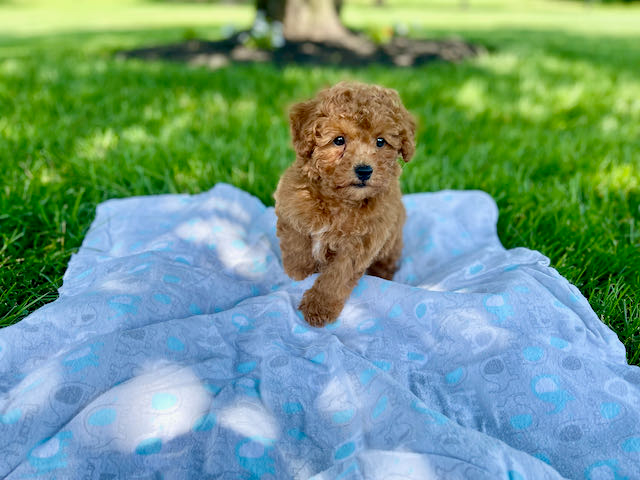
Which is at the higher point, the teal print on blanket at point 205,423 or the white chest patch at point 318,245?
the white chest patch at point 318,245

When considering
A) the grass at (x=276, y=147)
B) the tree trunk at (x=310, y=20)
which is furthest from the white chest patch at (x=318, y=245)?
the tree trunk at (x=310, y=20)

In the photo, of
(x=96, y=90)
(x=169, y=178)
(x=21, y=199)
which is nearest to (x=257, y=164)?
(x=169, y=178)

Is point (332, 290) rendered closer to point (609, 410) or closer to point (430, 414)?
point (430, 414)

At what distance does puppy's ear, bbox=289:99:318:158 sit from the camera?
7.47 ft

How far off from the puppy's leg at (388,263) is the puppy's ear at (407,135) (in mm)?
528

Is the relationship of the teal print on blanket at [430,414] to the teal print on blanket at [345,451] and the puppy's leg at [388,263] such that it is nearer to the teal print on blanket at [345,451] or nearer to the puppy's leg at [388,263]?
the teal print on blanket at [345,451]

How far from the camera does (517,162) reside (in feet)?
14.4

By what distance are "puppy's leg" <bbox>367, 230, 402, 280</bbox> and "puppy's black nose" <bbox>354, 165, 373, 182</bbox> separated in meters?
0.66

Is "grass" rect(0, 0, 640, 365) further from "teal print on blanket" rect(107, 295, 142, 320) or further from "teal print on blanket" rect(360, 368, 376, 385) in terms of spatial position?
"teal print on blanket" rect(360, 368, 376, 385)

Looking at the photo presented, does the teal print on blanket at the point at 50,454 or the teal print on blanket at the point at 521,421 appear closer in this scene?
the teal print on blanket at the point at 50,454

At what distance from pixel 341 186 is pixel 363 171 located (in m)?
0.14

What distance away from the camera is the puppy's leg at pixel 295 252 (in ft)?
8.34

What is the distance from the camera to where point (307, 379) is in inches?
81.0

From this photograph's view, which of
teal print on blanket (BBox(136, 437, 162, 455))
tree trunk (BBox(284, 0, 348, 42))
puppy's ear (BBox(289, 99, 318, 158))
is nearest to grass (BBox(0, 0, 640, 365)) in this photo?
puppy's ear (BBox(289, 99, 318, 158))
